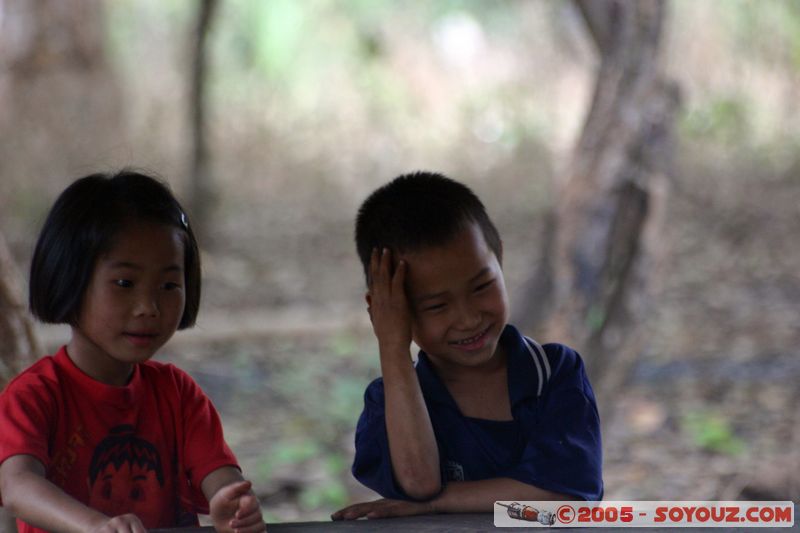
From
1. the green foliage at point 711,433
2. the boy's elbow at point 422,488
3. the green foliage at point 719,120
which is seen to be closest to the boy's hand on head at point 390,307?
the boy's elbow at point 422,488

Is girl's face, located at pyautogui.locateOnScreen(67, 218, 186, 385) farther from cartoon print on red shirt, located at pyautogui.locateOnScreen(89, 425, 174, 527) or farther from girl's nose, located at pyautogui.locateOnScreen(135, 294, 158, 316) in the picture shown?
cartoon print on red shirt, located at pyautogui.locateOnScreen(89, 425, 174, 527)

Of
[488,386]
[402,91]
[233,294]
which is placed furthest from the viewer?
[402,91]

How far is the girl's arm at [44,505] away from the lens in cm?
158

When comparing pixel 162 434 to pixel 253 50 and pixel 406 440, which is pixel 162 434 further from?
pixel 253 50

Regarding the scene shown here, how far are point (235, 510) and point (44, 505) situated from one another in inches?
11.2

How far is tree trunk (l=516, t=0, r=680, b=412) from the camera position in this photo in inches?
146

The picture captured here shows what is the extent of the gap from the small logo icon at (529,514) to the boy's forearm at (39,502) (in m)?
0.67

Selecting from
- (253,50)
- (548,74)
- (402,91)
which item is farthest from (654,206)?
(253,50)

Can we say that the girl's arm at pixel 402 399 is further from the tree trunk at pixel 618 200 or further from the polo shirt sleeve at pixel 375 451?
the tree trunk at pixel 618 200

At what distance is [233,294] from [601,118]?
3.47 m

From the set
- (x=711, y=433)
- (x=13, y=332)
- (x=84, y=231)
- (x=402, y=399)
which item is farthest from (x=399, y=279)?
(x=711, y=433)

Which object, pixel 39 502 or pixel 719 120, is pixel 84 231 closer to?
pixel 39 502

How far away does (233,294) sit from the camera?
669cm

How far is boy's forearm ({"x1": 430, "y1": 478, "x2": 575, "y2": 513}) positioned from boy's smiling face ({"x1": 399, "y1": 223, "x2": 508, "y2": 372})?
215mm
